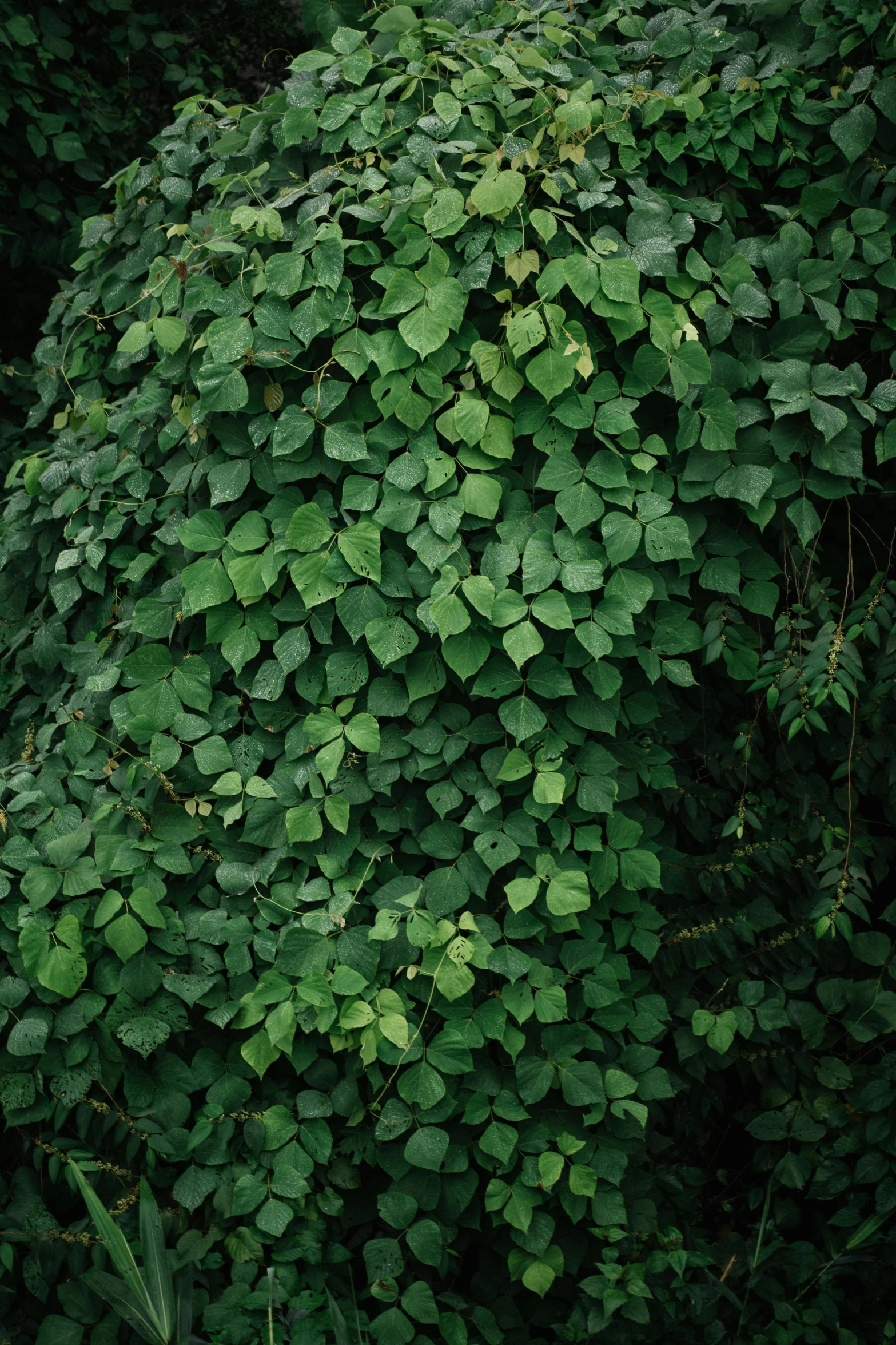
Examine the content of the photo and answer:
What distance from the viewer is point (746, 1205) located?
8.51 ft

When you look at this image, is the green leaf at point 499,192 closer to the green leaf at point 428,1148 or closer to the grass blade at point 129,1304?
the green leaf at point 428,1148

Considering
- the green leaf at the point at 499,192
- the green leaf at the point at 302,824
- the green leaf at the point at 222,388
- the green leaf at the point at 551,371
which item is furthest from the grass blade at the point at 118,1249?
the green leaf at the point at 499,192

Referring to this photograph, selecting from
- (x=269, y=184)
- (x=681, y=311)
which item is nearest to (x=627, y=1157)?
(x=681, y=311)

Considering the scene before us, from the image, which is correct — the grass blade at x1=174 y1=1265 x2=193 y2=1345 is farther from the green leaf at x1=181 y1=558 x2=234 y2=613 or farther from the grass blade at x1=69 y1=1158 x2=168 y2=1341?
the green leaf at x1=181 y1=558 x2=234 y2=613

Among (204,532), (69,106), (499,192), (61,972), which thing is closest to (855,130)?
(499,192)

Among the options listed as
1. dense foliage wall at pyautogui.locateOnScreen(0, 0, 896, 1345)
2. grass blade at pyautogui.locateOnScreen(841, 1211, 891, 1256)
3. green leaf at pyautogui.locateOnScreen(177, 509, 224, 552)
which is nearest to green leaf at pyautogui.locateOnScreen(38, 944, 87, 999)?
dense foliage wall at pyautogui.locateOnScreen(0, 0, 896, 1345)

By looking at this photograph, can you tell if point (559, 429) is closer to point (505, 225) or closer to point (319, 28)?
point (505, 225)

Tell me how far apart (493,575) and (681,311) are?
652 mm

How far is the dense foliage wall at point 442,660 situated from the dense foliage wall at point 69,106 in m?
1.76

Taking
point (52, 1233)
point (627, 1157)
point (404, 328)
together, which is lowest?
point (627, 1157)

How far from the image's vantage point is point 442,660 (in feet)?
6.68

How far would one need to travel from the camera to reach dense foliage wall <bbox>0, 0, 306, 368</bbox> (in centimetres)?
361

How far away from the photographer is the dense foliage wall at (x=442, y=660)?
199cm

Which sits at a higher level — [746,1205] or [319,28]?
[319,28]
